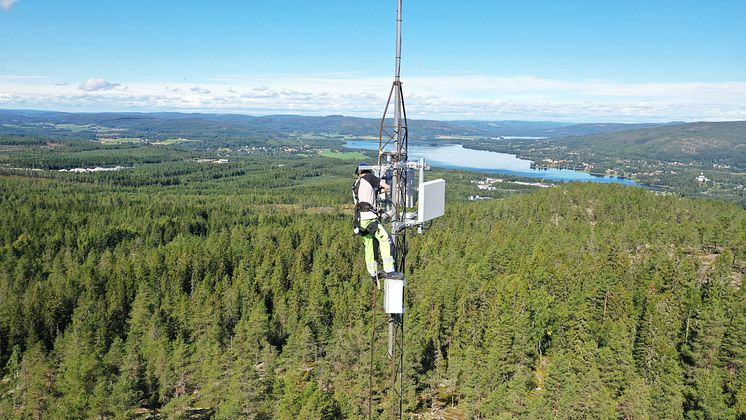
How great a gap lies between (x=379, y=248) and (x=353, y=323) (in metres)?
39.0

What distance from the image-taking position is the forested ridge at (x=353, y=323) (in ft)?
100

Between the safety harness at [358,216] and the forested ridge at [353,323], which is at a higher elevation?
the safety harness at [358,216]

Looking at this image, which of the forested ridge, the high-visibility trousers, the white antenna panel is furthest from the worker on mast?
the forested ridge

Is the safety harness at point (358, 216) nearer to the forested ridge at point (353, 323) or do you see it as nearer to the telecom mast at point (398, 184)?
the telecom mast at point (398, 184)

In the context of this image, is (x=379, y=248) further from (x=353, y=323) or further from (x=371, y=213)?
(x=353, y=323)

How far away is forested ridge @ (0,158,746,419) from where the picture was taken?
30578 millimetres

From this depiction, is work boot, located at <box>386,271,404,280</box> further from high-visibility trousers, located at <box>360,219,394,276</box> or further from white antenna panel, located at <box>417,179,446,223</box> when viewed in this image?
white antenna panel, located at <box>417,179,446,223</box>

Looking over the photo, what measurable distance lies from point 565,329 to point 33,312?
166 feet

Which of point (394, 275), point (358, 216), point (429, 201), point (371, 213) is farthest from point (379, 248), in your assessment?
point (429, 201)

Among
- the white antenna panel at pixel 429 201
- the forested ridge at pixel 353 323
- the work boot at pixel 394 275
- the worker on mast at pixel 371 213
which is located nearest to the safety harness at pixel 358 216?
the worker on mast at pixel 371 213

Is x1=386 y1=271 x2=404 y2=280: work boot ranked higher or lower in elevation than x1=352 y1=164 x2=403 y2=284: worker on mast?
lower

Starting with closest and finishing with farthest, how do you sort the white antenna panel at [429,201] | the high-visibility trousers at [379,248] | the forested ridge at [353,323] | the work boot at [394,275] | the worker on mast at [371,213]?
the worker on mast at [371,213] < the high-visibility trousers at [379,248] < the work boot at [394,275] < the white antenna panel at [429,201] < the forested ridge at [353,323]

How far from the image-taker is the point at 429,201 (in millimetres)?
11844

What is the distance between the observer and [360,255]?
69.0 m
